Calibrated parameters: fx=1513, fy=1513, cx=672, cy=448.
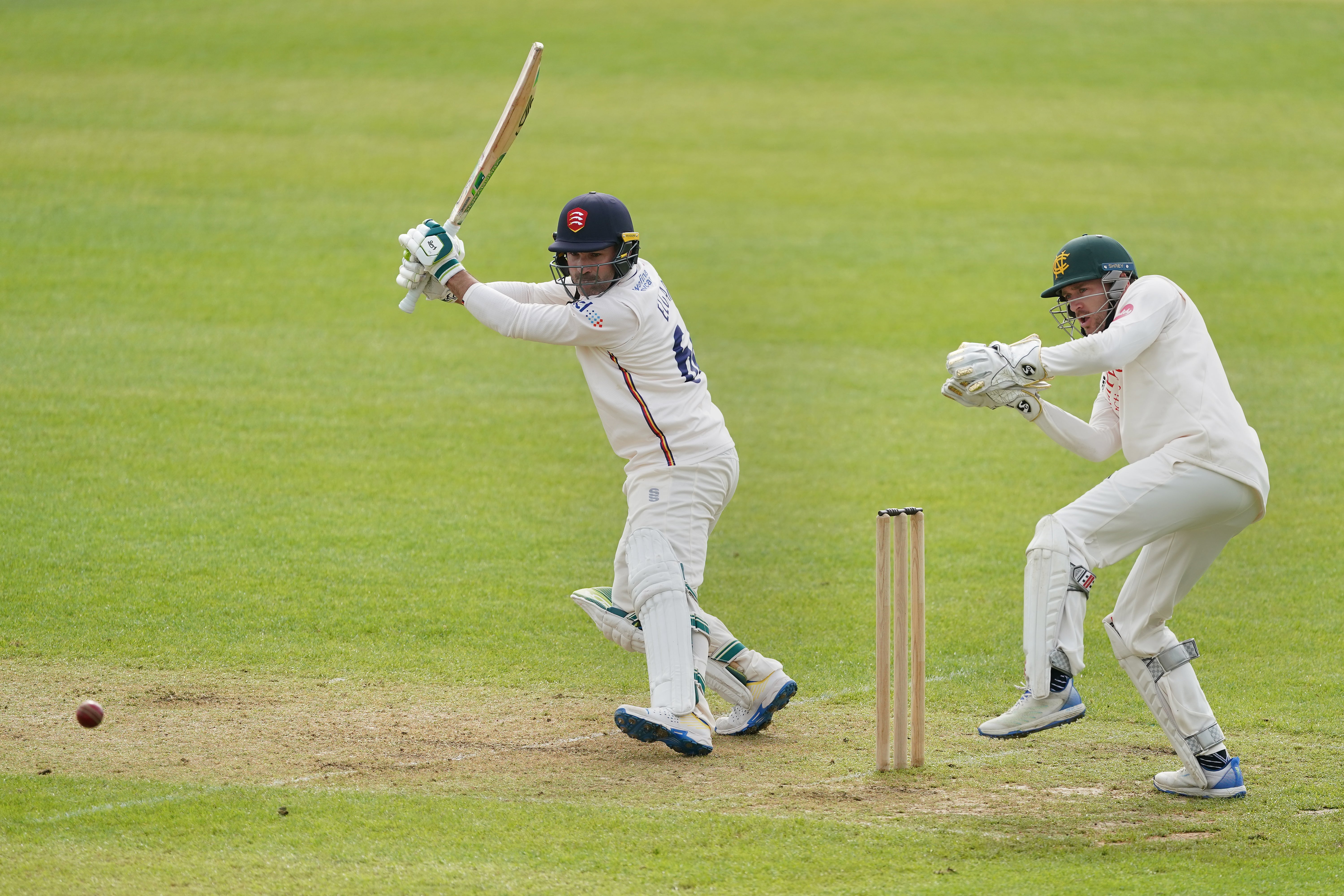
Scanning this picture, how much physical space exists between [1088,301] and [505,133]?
2.84 meters

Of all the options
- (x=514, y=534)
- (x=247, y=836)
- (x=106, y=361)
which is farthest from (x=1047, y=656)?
(x=106, y=361)

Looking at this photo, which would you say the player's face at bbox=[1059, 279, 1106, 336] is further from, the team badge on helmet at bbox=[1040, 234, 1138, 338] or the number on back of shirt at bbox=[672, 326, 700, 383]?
the number on back of shirt at bbox=[672, 326, 700, 383]

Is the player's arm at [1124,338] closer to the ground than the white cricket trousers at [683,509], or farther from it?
farther from it

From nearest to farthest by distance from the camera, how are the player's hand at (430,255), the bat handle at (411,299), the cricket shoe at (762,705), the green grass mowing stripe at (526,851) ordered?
the green grass mowing stripe at (526,851)
the player's hand at (430,255)
the bat handle at (411,299)
the cricket shoe at (762,705)

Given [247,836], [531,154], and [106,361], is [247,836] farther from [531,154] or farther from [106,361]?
[531,154]

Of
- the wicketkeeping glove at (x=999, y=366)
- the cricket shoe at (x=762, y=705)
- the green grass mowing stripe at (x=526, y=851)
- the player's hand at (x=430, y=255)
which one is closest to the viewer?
the green grass mowing stripe at (x=526, y=851)

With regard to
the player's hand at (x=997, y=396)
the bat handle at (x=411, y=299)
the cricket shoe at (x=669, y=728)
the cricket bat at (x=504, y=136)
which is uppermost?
the cricket bat at (x=504, y=136)

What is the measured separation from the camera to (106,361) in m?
14.4

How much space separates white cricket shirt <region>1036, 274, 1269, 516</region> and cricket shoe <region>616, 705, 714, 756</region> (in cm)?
189

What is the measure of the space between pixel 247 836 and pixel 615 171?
1839 centimetres

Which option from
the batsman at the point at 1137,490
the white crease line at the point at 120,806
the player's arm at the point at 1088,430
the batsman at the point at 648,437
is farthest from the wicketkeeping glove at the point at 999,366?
the white crease line at the point at 120,806

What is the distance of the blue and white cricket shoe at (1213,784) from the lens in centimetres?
595

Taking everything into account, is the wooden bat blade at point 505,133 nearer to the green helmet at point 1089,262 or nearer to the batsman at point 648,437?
the batsman at point 648,437

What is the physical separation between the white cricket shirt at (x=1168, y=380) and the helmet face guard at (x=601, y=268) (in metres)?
1.89
